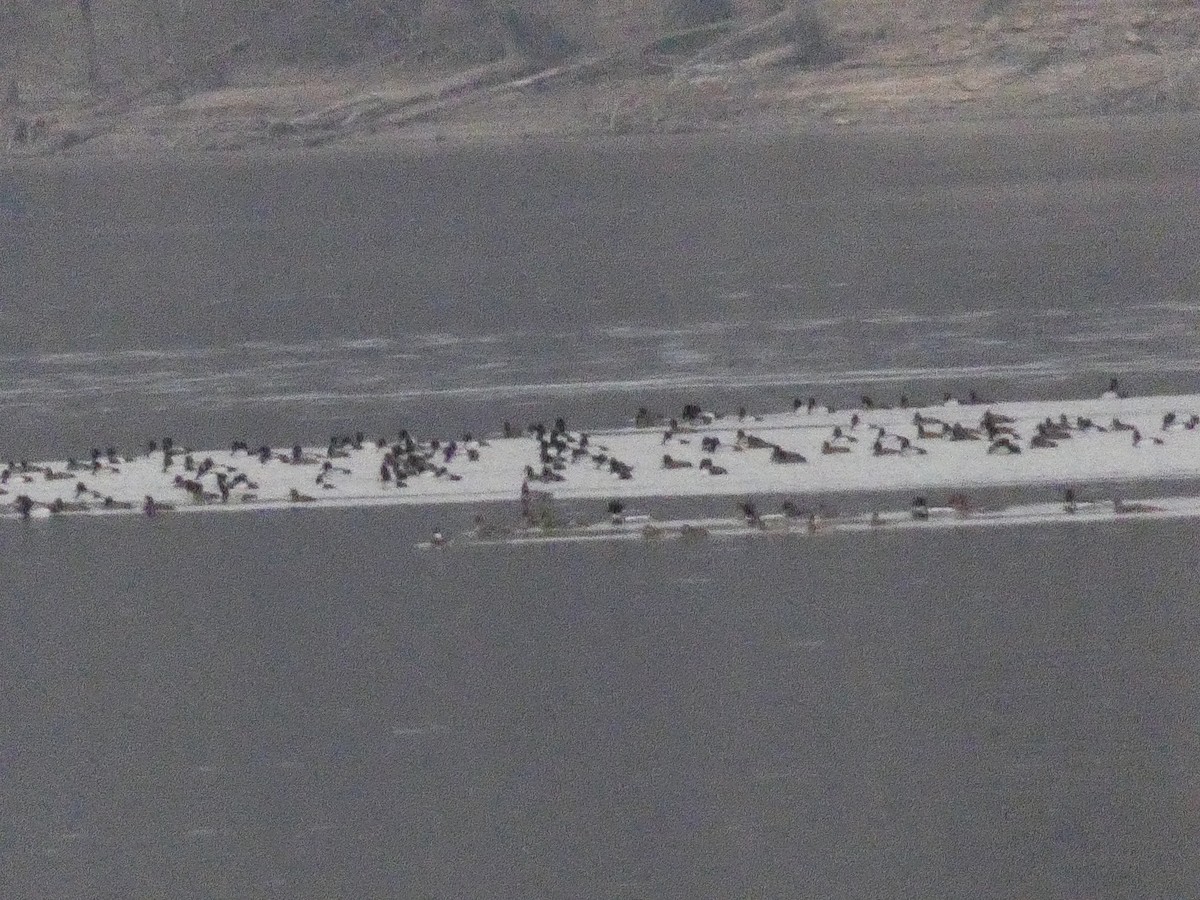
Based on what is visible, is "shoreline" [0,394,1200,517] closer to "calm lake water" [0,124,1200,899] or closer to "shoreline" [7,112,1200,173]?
"calm lake water" [0,124,1200,899]

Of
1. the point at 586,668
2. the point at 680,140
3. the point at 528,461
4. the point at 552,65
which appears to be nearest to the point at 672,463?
the point at 528,461

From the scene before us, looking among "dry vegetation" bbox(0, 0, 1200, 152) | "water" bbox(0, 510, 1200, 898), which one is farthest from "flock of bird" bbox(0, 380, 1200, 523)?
"dry vegetation" bbox(0, 0, 1200, 152)

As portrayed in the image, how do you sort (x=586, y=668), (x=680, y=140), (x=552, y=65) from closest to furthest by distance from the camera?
1. (x=586, y=668)
2. (x=552, y=65)
3. (x=680, y=140)

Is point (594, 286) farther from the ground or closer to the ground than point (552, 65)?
closer to the ground

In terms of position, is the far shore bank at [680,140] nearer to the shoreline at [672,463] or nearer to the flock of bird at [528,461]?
the flock of bird at [528,461]

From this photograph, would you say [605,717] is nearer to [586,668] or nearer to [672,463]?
[586,668]

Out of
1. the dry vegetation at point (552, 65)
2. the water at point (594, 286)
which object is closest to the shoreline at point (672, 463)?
the water at point (594, 286)
